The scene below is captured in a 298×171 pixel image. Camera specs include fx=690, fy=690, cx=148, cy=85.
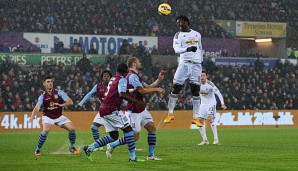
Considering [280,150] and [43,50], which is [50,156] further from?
[43,50]

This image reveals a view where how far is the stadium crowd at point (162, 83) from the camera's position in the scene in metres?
35.9

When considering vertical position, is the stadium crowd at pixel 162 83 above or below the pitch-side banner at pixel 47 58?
below

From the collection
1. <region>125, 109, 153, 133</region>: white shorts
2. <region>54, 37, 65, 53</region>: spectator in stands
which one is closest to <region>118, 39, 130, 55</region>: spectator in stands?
<region>54, 37, 65, 53</region>: spectator in stands

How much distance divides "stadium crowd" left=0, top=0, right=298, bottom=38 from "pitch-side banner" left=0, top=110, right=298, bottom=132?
327 inches

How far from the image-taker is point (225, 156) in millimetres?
17844

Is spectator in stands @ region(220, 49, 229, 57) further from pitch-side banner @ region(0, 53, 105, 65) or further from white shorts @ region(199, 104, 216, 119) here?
white shorts @ region(199, 104, 216, 119)

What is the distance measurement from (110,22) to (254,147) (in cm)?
2489

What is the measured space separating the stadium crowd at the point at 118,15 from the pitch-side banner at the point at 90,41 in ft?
1.03

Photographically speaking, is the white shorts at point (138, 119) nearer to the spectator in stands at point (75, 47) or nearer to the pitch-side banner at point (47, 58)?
the pitch-side banner at point (47, 58)

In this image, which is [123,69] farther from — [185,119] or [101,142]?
→ [185,119]

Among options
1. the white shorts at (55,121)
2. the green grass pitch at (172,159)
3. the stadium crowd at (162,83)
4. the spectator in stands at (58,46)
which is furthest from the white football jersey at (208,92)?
the spectator in stands at (58,46)

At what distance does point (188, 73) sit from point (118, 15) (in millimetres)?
27318

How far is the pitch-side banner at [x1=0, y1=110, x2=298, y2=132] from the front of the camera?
114 ft

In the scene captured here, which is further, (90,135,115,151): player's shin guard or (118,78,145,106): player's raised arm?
(90,135,115,151): player's shin guard
